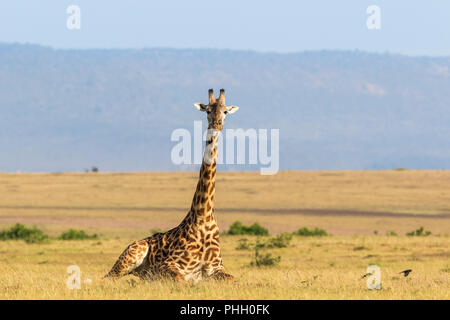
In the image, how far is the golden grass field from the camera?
13797 mm

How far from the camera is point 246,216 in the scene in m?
51.8

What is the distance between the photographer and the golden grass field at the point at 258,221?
13.8 meters

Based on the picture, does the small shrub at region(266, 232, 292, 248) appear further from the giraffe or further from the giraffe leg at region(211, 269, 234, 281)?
the giraffe leg at region(211, 269, 234, 281)

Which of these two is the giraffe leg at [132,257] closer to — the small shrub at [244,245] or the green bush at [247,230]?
the small shrub at [244,245]

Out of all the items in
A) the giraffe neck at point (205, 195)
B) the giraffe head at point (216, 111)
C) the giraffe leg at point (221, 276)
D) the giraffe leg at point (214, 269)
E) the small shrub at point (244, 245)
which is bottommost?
the small shrub at point (244, 245)

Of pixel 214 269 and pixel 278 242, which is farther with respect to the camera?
pixel 278 242

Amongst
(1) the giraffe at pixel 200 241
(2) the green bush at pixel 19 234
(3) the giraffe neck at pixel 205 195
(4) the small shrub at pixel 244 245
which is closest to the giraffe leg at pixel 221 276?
(1) the giraffe at pixel 200 241

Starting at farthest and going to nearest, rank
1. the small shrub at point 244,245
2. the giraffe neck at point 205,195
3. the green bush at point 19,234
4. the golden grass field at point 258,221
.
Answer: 1. the green bush at point 19,234
2. the small shrub at point 244,245
3. the giraffe neck at point 205,195
4. the golden grass field at point 258,221

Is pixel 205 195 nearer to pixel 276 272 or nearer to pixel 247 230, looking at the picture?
pixel 276 272

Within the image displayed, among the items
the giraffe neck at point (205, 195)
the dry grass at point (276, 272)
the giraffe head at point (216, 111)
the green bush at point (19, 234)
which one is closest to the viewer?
the dry grass at point (276, 272)

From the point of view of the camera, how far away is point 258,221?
49000 mm

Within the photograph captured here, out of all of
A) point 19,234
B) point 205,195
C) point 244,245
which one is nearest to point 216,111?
point 205,195

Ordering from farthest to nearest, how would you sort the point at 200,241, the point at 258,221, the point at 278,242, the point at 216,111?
the point at 258,221 → the point at 278,242 → the point at 200,241 → the point at 216,111

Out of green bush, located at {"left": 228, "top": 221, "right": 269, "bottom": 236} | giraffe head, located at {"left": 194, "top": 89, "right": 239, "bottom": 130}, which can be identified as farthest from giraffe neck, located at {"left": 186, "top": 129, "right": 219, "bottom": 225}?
green bush, located at {"left": 228, "top": 221, "right": 269, "bottom": 236}
